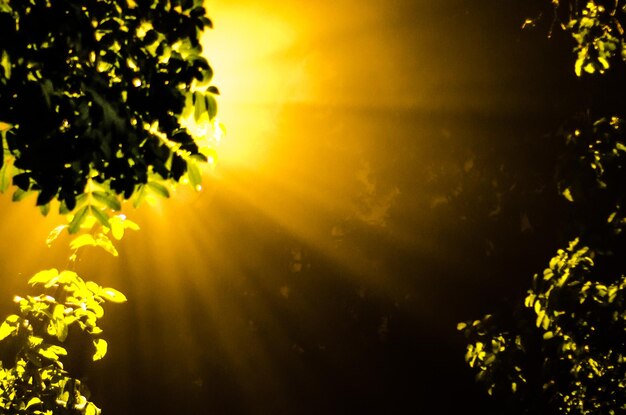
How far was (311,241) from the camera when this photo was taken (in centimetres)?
1023

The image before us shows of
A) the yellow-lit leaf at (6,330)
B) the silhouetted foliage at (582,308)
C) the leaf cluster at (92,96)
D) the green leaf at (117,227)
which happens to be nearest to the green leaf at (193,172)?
the leaf cluster at (92,96)

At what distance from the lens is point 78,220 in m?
1.42

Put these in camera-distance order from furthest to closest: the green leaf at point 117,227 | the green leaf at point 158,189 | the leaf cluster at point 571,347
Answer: the leaf cluster at point 571,347, the green leaf at point 117,227, the green leaf at point 158,189

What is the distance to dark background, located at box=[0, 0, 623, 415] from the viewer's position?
29.4 ft

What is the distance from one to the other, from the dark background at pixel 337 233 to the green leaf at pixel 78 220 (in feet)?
27.8

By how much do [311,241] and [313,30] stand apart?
5.49m

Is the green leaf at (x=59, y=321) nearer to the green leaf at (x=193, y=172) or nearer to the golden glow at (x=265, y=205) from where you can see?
the green leaf at (x=193, y=172)

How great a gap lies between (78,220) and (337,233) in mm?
8846

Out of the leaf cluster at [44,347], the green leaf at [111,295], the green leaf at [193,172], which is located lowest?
the leaf cluster at [44,347]

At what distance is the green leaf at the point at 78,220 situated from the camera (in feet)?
4.63

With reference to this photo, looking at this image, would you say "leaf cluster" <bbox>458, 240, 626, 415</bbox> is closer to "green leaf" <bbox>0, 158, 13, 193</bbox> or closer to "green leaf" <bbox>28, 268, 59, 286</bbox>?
"green leaf" <bbox>28, 268, 59, 286</bbox>

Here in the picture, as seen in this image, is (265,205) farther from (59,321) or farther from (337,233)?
(59,321)

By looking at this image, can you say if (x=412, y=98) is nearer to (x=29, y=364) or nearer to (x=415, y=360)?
(x=415, y=360)

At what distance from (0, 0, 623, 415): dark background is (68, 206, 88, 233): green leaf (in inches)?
334
